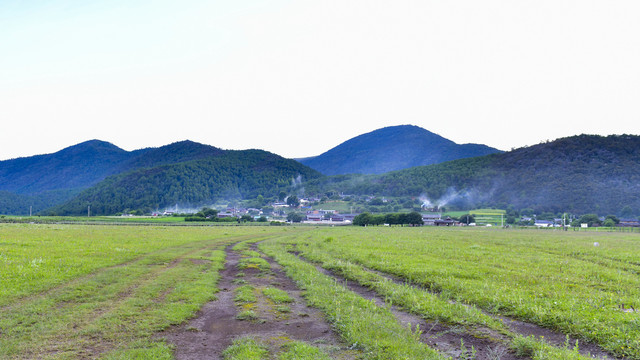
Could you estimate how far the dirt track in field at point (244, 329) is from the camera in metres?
9.98

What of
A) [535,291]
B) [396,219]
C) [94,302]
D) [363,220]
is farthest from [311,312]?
[363,220]

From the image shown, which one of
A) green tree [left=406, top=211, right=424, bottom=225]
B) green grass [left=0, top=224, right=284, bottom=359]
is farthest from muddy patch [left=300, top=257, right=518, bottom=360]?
green tree [left=406, top=211, right=424, bottom=225]

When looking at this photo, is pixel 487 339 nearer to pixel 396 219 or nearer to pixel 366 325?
pixel 366 325

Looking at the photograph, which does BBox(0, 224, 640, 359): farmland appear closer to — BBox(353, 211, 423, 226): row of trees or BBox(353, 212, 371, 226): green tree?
BBox(353, 211, 423, 226): row of trees

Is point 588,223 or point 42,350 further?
point 588,223

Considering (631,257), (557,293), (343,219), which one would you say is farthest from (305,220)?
(557,293)

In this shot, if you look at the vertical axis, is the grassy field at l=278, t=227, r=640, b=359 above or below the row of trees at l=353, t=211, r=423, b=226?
above

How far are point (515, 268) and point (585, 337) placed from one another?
527 inches

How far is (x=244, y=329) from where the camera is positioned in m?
11.7

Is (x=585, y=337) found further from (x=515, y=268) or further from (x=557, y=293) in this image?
(x=515, y=268)

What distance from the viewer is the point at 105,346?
9.76 m

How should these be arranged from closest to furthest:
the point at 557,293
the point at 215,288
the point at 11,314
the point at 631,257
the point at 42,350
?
the point at 42,350, the point at 11,314, the point at 557,293, the point at 215,288, the point at 631,257

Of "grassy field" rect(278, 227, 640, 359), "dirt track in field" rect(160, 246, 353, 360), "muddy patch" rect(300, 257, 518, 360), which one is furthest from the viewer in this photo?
"grassy field" rect(278, 227, 640, 359)

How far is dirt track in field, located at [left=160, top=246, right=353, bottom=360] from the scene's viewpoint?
9.98m
